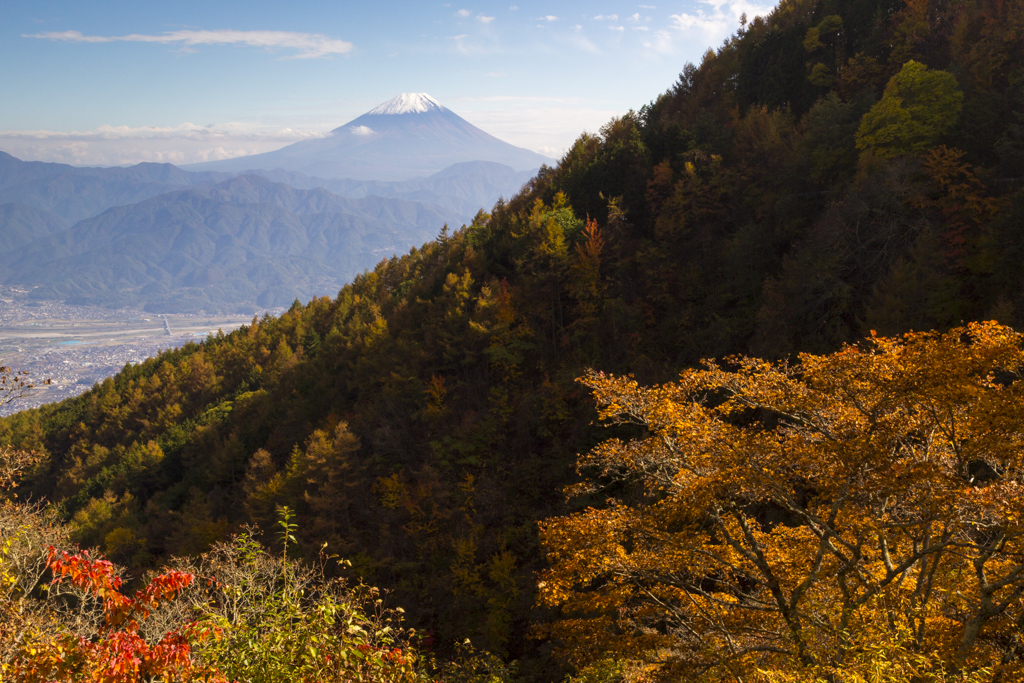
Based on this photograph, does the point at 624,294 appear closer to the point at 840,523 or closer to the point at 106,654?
the point at 840,523

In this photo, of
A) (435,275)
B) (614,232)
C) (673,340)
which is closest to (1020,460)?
A: (673,340)

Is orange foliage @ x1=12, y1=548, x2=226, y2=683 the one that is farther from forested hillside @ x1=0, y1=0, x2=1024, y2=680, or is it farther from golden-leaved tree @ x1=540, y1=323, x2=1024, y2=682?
forested hillside @ x1=0, y1=0, x2=1024, y2=680

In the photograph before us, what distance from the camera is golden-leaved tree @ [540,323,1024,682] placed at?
701cm

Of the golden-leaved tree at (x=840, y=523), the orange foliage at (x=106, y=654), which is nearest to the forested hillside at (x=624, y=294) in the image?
the golden-leaved tree at (x=840, y=523)

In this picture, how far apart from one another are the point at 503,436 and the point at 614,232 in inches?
575

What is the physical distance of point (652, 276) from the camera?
31219 millimetres

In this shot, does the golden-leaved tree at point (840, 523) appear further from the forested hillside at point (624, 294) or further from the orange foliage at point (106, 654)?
the forested hillside at point (624, 294)

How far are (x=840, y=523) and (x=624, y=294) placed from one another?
22.8m

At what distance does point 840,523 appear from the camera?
32.6ft

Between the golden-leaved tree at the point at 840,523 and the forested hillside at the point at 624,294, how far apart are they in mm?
10254

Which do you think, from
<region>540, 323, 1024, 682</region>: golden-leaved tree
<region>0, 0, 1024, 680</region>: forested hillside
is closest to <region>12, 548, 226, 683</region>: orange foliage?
<region>540, 323, 1024, 682</region>: golden-leaved tree

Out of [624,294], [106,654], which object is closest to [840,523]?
[106,654]

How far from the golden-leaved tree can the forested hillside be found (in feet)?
33.6

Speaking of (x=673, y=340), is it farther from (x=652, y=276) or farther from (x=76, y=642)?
(x=76, y=642)
